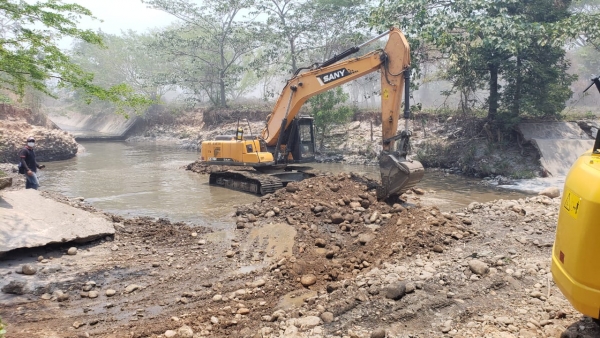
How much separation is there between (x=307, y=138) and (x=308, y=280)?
801 cm

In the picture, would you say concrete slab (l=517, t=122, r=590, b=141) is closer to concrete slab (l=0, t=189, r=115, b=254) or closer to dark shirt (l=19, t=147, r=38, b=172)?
concrete slab (l=0, t=189, r=115, b=254)

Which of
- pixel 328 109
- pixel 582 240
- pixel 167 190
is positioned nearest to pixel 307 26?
pixel 328 109

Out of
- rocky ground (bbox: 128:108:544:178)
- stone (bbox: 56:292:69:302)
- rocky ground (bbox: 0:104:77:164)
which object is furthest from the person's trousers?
rocky ground (bbox: 0:104:77:164)

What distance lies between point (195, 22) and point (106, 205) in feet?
88.3

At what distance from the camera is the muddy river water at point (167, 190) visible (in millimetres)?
10641

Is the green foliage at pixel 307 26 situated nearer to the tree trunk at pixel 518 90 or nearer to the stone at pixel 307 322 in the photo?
the tree trunk at pixel 518 90

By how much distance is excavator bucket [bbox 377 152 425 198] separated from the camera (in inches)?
345

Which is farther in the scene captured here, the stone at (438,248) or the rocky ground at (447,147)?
the rocky ground at (447,147)

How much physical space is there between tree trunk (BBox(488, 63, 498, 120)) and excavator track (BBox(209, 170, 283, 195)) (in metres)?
10.3

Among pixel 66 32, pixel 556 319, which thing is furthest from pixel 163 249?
pixel 556 319

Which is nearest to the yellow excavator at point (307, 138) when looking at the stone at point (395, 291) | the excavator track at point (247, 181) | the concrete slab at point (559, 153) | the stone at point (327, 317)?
the excavator track at point (247, 181)

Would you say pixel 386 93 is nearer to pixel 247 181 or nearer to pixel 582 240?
pixel 247 181

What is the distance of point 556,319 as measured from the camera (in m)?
4.05

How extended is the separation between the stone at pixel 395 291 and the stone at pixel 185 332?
80.1 inches
